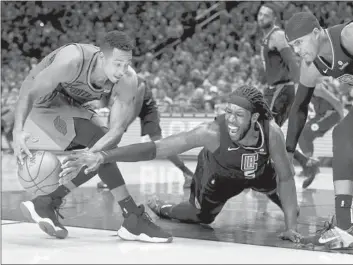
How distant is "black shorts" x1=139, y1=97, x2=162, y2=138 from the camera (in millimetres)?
6961

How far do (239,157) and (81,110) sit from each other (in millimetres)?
1090

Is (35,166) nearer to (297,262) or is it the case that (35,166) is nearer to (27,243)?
(27,243)

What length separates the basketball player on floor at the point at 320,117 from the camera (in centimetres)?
771

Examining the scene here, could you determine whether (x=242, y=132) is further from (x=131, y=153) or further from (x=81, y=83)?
(x=81, y=83)

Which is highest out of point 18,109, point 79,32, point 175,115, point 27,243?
point 79,32

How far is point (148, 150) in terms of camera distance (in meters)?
3.63

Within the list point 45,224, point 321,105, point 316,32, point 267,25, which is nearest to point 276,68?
point 267,25

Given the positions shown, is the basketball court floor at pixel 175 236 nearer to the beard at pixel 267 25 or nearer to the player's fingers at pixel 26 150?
the player's fingers at pixel 26 150

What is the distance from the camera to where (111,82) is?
4.12 metres

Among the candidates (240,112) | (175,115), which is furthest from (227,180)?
(175,115)

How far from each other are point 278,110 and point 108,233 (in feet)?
9.68

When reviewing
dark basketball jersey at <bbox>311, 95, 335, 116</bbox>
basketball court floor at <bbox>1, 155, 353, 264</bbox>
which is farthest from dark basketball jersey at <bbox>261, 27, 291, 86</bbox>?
dark basketball jersey at <bbox>311, 95, 335, 116</bbox>

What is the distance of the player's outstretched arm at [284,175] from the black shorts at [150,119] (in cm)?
312

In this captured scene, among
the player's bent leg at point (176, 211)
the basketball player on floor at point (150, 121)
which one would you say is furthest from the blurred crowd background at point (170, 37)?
the player's bent leg at point (176, 211)
